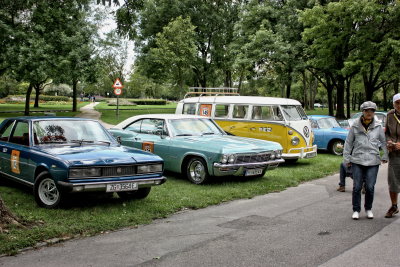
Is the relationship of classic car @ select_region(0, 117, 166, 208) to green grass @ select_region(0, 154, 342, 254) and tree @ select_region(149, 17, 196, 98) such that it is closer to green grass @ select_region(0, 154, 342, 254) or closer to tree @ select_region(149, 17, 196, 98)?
green grass @ select_region(0, 154, 342, 254)

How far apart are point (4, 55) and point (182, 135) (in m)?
19.5

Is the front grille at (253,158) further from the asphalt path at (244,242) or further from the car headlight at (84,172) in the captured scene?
the car headlight at (84,172)

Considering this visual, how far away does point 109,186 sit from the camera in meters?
6.62

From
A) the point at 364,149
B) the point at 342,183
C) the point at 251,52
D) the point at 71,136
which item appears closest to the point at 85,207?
the point at 71,136

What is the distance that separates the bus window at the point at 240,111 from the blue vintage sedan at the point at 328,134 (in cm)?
414

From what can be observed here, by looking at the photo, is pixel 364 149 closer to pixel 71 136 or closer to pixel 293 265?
pixel 293 265

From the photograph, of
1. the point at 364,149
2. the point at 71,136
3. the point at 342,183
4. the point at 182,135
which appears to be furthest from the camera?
the point at 182,135

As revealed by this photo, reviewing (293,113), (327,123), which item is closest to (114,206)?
(293,113)

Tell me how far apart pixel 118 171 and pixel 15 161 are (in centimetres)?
216

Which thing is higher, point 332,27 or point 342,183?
point 332,27

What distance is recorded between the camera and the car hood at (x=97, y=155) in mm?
6582

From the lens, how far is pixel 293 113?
516 inches

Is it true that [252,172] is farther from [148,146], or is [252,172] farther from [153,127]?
[153,127]

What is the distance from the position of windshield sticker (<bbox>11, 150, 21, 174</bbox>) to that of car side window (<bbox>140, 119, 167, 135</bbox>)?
3.59 m
